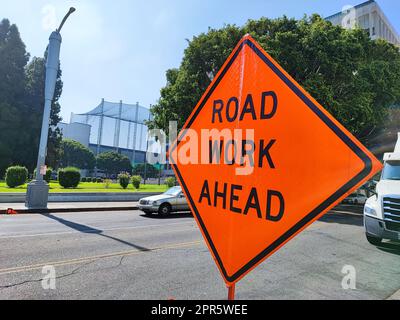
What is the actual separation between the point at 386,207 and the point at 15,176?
24669mm

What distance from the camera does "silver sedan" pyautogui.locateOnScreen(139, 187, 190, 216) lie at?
13719 millimetres

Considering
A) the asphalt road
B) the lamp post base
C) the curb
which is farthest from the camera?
the lamp post base

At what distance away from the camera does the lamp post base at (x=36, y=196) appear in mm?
13930

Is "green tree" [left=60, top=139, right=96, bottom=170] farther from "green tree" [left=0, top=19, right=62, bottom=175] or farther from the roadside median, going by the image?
the roadside median

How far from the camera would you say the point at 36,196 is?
1400cm

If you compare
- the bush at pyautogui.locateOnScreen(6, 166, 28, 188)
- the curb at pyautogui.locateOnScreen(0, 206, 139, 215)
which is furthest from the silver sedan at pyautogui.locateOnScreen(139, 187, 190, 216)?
the bush at pyautogui.locateOnScreen(6, 166, 28, 188)

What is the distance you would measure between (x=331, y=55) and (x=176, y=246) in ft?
52.1

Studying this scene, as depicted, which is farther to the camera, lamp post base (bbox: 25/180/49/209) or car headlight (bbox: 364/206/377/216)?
lamp post base (bbox: 25/180/49/209)

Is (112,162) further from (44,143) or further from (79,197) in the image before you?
(44,143)

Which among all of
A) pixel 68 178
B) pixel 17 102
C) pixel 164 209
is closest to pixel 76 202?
pixel 164 209

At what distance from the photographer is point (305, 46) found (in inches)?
714

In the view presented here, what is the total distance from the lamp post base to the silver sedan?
14.9 feet

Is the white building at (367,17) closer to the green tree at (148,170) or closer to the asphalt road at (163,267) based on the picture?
the asphalt road at (163,267)
